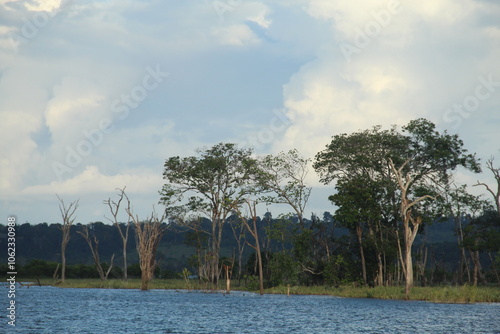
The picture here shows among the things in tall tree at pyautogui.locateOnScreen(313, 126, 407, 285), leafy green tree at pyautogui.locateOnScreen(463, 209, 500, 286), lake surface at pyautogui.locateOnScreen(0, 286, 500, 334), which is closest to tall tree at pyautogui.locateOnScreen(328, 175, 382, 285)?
tall tree at pyautogui.locateOnScreen(313, 126, 407, 285)

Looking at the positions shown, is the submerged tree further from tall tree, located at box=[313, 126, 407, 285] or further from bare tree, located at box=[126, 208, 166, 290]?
bare tree, located at box=[126, 208, 166, 290]

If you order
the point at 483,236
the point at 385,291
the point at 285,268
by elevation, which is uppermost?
the point at 483,236

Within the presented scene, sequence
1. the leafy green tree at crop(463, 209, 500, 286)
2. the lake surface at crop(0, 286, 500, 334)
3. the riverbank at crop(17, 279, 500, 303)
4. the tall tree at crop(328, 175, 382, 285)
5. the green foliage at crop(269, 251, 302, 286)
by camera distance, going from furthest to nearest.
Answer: the green foliage at crop(269, 251, 302, 286), the leafy green tree at crop(463, 209, 500, 286), the tall tree at crop(328, 175, 382, 285), the riverbank at crop(17, 279, 500, 303), the lake surface at crop(0, 286, 500, 334)

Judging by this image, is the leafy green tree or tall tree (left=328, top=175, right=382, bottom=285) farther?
the leafy green tree

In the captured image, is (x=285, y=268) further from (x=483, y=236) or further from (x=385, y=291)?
(x=483, y=236)

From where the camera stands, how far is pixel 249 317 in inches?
1462

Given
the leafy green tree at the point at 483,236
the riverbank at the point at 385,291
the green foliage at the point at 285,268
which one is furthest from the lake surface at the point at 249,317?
the leafy green tree at the point at 483,236

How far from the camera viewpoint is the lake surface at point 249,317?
101 feet

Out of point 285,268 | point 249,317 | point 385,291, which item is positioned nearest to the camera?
point 249,317

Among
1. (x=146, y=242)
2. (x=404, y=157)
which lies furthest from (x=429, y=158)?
(x=146, y=242)

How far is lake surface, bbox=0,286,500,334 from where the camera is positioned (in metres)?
30.8

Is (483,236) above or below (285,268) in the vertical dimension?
above

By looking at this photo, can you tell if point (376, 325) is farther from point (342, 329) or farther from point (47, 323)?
point (47, 323)

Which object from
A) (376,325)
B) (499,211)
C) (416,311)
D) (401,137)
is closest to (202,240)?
(401,137)
